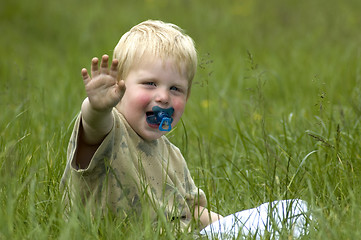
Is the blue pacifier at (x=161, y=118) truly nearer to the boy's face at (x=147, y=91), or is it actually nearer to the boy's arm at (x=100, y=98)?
the boy's face at (x=147, y=91)

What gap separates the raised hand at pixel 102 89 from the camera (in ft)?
6.24

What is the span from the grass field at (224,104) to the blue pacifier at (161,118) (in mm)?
179

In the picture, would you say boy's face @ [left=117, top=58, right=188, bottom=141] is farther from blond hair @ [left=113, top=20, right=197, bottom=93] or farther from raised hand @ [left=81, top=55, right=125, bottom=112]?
raised hand @ [left=81, top=55, right=125, bottom=112]

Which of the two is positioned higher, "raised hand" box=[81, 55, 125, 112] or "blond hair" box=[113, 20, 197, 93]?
"blond hair" box=[113, 20, 197, 93]

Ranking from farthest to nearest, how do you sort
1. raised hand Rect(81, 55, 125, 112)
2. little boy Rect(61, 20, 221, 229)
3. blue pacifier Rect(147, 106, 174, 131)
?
blue pacifier Rect(147, 106, 174, 131), little boy Rect(61, 20, 221, 229), raised hand Rect(81, 55, 125, 112)

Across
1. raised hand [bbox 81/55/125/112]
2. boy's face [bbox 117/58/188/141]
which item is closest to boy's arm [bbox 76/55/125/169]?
raised hand [bbox 81/55/125/112]

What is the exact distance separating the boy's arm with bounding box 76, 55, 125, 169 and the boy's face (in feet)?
0.74

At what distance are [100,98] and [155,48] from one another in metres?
0.43

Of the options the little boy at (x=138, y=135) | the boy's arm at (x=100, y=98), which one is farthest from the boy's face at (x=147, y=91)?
the boy's arm at (x=100, y=98)

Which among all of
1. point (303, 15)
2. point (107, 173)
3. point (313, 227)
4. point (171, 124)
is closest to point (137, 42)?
point (171, 124)

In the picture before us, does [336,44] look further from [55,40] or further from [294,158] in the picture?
[294,158]

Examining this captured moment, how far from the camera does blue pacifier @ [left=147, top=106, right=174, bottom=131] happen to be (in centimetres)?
220

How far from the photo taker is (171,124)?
2289 mm

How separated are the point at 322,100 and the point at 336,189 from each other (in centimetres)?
43
